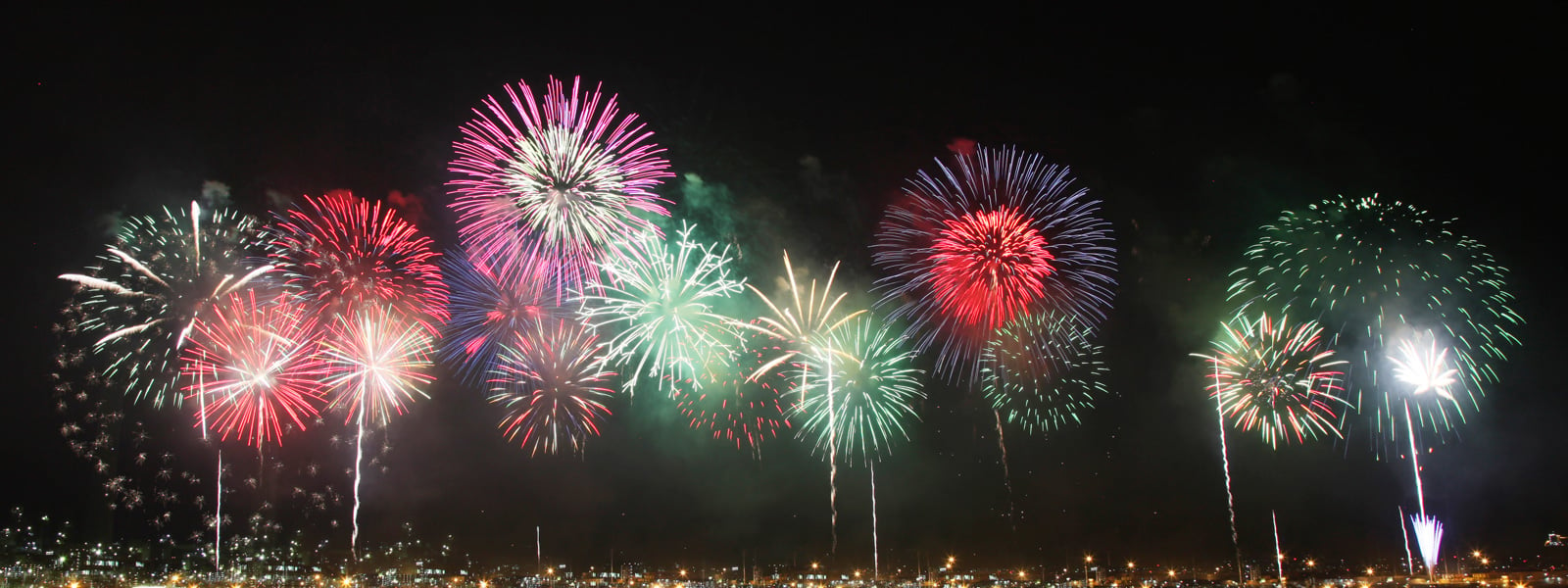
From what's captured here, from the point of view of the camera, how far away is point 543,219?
87.8 ft

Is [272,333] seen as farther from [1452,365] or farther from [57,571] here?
[57,571]

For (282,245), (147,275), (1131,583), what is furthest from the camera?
(1131,583)

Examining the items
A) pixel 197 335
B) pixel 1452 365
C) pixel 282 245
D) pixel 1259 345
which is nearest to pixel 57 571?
pixel 197 335

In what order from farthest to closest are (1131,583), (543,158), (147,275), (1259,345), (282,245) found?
(1131,583) < (1259,345) < (147,275) < (282,245) < (543,158)

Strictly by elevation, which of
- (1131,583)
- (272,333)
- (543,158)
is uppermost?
(543,158)

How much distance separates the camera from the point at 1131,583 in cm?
16138

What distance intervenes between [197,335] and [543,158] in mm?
16484

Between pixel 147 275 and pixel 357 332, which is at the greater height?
pixel 147 275

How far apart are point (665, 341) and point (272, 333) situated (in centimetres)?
1376

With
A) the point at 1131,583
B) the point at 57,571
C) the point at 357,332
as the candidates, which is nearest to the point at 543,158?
the point at 357,332

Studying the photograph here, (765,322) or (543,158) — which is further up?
(543,158)

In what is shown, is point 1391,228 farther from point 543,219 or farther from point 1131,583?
point 1131,583

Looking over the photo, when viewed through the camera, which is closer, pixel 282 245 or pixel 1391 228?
pixel 282 245

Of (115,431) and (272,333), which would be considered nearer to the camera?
(272,333)
